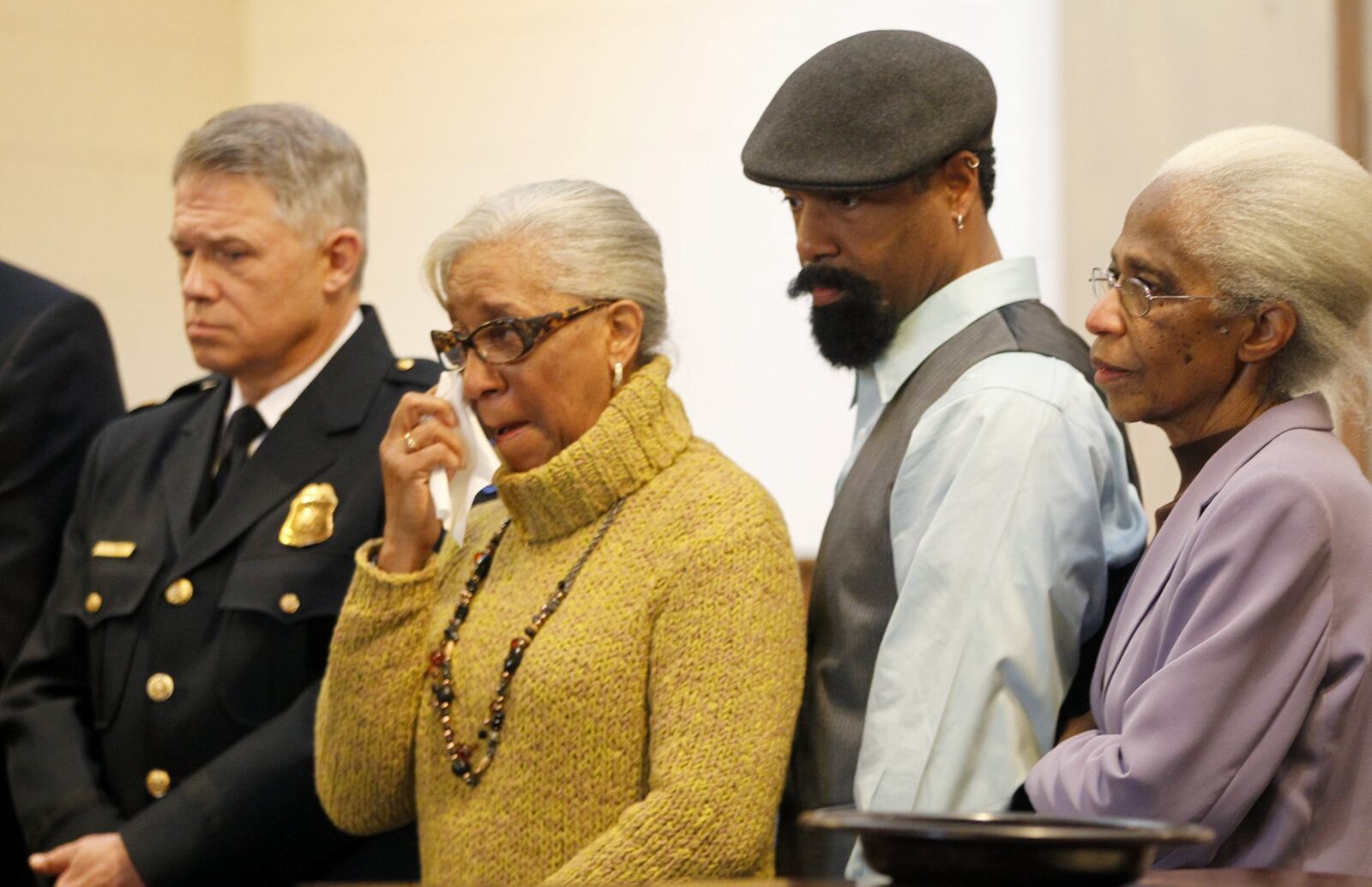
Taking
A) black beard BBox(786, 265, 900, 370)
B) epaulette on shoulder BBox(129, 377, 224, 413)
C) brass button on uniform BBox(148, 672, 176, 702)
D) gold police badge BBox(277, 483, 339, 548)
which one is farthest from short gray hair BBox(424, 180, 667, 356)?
epaulette on shoulder BBox(129, 377, 224, 413)

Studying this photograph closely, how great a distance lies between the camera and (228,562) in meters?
2.75

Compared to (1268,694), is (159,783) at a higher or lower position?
lower

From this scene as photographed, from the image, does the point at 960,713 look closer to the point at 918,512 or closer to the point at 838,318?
the point at 918,512

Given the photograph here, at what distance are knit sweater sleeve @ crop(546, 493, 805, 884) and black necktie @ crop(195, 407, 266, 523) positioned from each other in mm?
1075

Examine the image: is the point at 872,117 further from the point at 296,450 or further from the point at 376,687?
the point at 296,450

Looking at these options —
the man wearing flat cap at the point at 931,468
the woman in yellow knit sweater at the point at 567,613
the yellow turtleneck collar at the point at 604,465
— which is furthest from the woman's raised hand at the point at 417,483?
the man wearing flat cap at the point at 931,468

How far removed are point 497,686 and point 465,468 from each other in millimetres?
347

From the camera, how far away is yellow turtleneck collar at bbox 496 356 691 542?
2.19m

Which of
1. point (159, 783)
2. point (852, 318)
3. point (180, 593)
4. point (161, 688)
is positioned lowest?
point (159, 783)

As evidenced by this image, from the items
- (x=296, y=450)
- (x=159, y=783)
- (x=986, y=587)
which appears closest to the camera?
(x=986, y=587)

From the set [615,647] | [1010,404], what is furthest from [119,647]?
[1010,404]

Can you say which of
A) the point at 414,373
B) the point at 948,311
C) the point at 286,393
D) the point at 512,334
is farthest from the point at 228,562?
the point at 948,311

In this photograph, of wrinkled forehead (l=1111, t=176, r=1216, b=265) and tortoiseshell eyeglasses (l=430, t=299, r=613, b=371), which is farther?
tortoiseshell eyeglasses (l=430, t=299, r=613, b=371)

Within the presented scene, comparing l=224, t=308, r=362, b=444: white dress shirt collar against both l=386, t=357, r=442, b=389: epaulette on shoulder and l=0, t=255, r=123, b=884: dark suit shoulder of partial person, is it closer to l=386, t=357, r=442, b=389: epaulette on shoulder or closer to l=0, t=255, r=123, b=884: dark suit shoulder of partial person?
l=386, t=357, r=442, b=389: epaulette on shoulder
